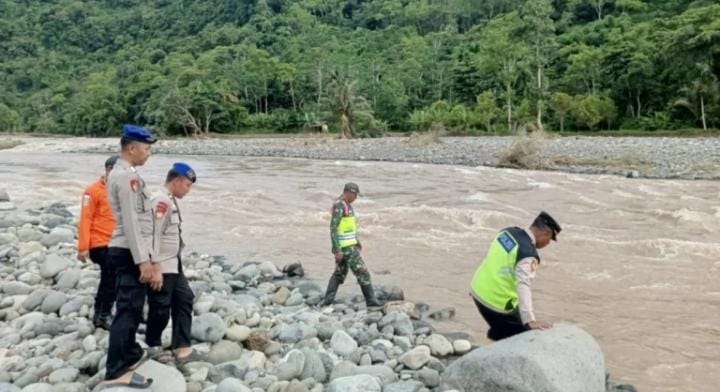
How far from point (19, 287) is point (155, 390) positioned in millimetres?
4212

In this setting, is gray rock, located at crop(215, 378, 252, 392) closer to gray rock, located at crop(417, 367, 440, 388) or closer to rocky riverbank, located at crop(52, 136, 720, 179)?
gray rock, located at crop(417, 367, 440, 388)

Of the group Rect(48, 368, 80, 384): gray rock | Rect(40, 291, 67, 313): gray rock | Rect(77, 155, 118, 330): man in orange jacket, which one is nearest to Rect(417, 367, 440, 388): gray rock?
Rect(48, 368, 80, 384): gray rock

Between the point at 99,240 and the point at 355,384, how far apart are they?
3181 millimetres

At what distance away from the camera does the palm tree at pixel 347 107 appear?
5409cm

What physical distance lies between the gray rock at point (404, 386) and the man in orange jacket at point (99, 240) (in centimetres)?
298

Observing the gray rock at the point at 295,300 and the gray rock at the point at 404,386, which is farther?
the gray rock at the point at 295,300

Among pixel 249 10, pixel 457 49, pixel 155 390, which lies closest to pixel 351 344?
pixel 155 390

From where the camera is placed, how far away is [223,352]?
5.75 m

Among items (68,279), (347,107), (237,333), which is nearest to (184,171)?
(237,333)

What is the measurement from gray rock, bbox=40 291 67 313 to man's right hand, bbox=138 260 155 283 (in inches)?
121

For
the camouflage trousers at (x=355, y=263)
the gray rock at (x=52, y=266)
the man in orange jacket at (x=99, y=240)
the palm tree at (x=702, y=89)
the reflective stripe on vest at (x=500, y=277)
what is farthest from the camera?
the palm tree at (x=702, y=89)

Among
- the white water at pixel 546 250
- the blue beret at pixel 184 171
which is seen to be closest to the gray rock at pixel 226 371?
the blue beret at pixel 184 171

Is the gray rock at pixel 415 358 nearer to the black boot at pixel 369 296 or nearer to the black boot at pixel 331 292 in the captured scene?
the black boot at pixel 369 296

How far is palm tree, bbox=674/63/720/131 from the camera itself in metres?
42.0
